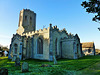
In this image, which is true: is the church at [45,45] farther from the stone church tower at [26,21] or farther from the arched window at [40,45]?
the stone church tower at [26,21]

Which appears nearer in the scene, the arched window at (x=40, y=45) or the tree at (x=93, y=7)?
the tree at (x=93, y=7)

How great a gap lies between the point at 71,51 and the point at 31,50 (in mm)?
10158

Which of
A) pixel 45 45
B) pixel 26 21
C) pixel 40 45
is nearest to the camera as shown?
pixel 45 45

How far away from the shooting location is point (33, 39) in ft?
74.7

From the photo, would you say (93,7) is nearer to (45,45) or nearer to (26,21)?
(45,45)

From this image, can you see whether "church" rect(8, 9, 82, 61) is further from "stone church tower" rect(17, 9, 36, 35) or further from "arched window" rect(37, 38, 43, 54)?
"stone church tower" rect(17, 9, 36, 35)

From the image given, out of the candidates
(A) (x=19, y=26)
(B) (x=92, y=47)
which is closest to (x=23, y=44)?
(A) (x=19, y=26)

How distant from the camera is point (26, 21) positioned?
28.8m

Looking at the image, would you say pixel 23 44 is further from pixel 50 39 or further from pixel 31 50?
pixel 50 39

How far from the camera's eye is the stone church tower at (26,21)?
91.9 feet

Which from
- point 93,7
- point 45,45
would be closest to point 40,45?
point 45,45

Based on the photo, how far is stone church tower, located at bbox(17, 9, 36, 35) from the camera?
Result: 1103 inches

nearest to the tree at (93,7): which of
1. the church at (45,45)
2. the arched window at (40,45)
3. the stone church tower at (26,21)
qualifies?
the church at (45,45)

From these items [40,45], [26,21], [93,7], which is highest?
[26,21]
